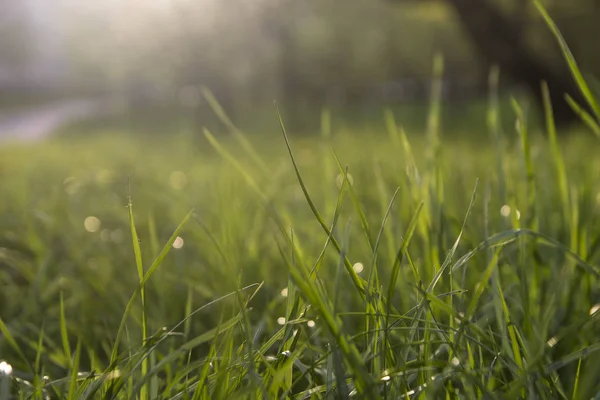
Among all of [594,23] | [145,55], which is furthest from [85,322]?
[145,55]

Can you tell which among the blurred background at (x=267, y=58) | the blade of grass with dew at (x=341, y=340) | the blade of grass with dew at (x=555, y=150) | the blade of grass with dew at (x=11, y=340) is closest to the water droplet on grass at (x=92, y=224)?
the blade of grass with dew at (x=11, y=340)

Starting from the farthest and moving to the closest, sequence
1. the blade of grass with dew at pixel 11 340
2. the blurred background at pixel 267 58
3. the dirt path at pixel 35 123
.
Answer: the dirt path at pixel 35 123
the blurred background at pixel 267 58
the blade of grass with dew at pixel 11 340

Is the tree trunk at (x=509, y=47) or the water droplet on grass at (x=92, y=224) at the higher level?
the water droplet on grass at (x=92, y=224)

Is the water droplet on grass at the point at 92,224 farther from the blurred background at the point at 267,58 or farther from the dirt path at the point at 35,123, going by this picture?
the dirt path at the point at 35,123

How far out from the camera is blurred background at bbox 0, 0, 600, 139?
250 inches

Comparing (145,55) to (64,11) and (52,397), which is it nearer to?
(64,11)

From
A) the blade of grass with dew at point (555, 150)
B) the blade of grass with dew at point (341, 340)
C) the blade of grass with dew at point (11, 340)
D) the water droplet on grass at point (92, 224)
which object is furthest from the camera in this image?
the water droplet on grass at point (92, 224)

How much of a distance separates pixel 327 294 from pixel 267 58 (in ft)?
46.7

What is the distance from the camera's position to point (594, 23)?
10.0 metres

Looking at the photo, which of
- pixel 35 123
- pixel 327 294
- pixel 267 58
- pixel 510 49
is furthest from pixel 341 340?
pixel 267 58

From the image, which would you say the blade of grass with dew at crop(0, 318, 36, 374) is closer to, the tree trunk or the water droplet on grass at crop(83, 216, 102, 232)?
the water droplet on grass at crop(83, 216, 102, 232)

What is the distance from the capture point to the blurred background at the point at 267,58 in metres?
6.35

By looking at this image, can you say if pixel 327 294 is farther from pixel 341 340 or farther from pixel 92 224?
Result: pixel 92 224

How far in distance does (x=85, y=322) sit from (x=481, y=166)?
210 cm
